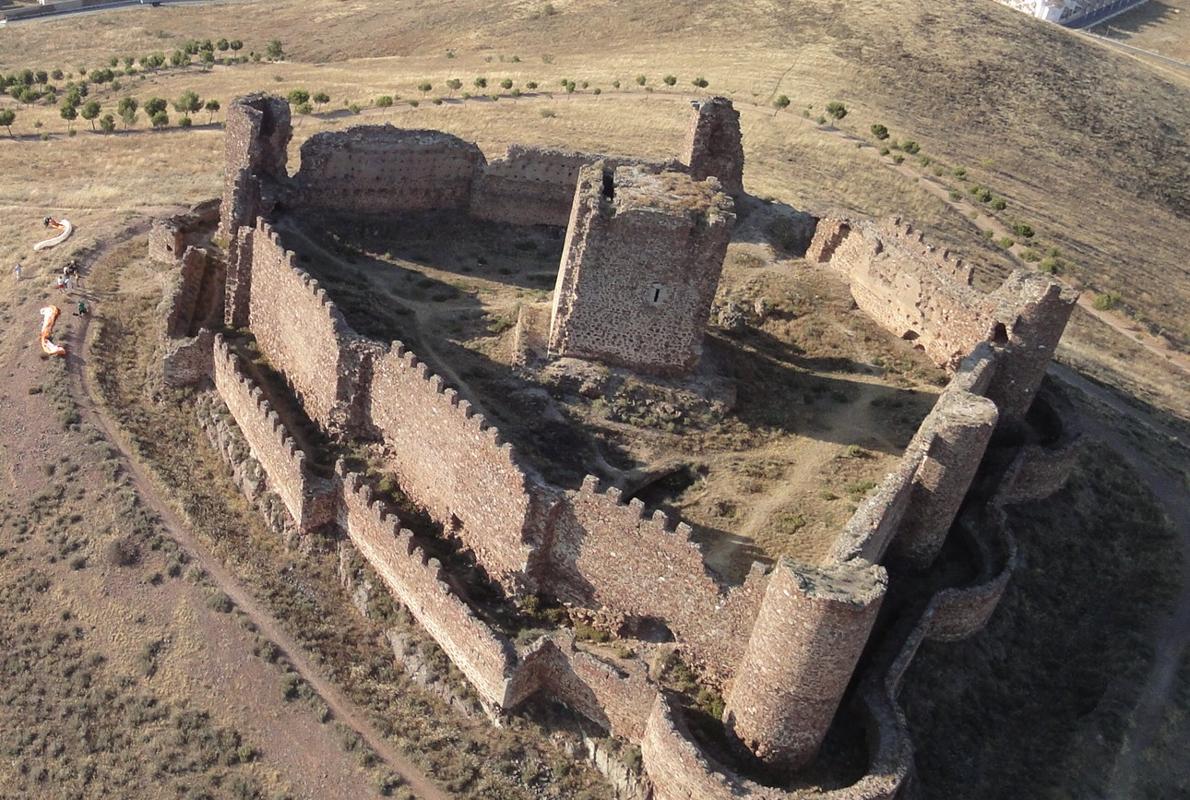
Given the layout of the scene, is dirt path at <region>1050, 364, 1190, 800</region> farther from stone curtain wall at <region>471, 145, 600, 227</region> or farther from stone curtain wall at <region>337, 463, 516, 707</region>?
stone curtain wall at <region>471, 145, 600, 227</region>

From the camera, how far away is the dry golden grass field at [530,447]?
24.5 m

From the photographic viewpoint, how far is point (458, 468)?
26984 millimetres

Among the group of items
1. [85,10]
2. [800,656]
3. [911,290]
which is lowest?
[85,10]

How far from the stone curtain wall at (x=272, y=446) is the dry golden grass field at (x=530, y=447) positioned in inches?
51.8

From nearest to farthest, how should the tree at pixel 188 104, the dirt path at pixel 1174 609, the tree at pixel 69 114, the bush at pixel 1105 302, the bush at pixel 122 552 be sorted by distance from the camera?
the dirt path at pixel 1174 609
the bush at pixel 122 552
the bush at pixel 1105 302
the tree at pixel 69 114
the tree at pixel 188 104

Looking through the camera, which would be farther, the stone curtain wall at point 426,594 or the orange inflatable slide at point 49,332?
the orange inflatable slide at point 49,332

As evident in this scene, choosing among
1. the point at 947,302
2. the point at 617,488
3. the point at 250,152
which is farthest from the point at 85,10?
the point at 617,488

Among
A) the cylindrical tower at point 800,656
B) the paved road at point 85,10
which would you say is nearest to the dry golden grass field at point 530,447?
the cylindrical tower at point 800,656

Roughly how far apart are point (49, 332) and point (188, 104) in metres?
37.5

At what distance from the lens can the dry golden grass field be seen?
80.4 feet

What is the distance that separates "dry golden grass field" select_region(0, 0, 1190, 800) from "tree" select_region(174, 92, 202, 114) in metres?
1.22

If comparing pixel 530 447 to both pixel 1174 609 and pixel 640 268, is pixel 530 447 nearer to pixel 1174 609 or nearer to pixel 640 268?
pixel 640 268

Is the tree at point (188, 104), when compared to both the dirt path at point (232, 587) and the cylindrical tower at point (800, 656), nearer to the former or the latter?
the dirt path at point (232, 587)

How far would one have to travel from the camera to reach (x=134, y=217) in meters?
46.8
